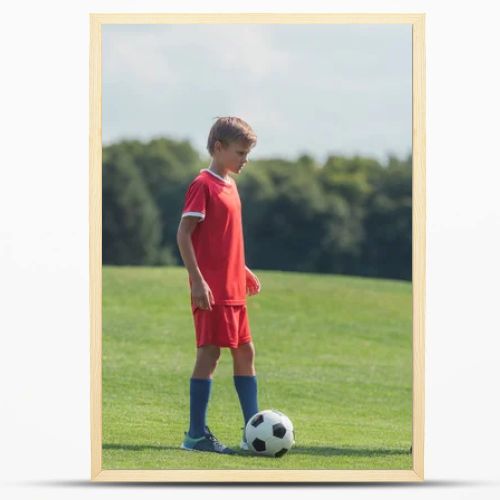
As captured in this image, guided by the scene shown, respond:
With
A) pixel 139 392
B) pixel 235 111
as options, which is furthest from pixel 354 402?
pixel 235 111

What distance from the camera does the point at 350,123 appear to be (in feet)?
30.4

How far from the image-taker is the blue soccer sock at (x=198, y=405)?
19.2ft

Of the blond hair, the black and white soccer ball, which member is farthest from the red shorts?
the blond hair

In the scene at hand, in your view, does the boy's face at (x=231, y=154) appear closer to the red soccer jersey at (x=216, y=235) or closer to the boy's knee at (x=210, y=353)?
the red soccer jersey at (x=216, y=235)

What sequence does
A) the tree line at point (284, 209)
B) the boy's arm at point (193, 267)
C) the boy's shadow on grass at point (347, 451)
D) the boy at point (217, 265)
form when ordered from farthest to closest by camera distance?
1. the tree line at point (284, 209)
2. the boy's shadow on grass at point (347, 451)
3. the boy at point (217, 265)
4. the boy's arm at point (193, 267)

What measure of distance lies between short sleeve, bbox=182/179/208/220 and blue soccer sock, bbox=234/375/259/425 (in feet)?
2.87

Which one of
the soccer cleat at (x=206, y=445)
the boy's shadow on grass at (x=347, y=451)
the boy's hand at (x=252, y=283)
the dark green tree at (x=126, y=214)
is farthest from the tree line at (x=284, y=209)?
the boy's shadow on grass at (x=347, y=451)

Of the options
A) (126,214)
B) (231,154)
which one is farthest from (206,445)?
(126,214)

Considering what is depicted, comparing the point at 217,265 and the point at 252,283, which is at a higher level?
the point at 217,265

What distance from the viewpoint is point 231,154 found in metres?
5.86

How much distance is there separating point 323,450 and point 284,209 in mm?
3626

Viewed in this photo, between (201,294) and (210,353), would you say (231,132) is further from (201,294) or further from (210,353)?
(210,353)
